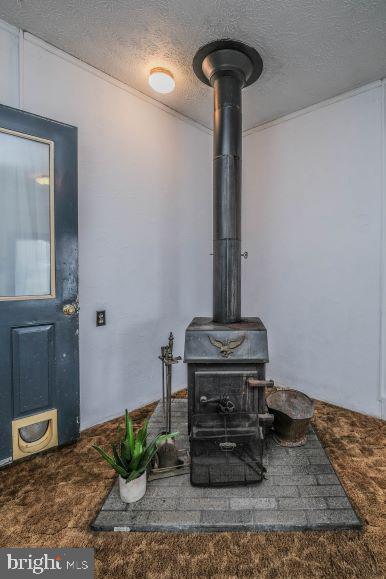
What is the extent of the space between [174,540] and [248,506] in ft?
1.20

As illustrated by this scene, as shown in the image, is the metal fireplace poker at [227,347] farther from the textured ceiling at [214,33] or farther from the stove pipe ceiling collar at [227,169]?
the textured ceiling at [214,33]

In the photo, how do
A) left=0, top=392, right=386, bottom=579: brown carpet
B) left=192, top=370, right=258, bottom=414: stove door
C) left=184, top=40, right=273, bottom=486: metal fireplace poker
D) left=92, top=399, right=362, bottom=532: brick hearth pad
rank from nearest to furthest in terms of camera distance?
left=0, top=392, right=386, bottom=579: brown carpet, left=92, top=399, right=362, bottom=532: brick hearth pad, left=184, top=40, right=273, bottom=486: metal fireplace poker, left=192, top=370, right=258, bottom=414: stove door

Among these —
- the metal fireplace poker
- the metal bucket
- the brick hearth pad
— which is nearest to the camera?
the brick hearth pad

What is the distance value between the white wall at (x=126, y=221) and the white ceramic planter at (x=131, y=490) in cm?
81

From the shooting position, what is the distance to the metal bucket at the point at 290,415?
1833 mm

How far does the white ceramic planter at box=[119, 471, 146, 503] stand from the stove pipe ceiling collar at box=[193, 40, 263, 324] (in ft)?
3.16

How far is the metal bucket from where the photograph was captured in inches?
72.2

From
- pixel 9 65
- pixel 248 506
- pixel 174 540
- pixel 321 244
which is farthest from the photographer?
pixel 321 244

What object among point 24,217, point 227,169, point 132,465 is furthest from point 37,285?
point 227,169

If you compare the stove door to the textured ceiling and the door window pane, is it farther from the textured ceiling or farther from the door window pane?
the textured ceiling

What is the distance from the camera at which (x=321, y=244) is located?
259 centimetres

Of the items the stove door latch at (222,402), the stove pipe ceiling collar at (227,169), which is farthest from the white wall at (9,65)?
the stove door latch at (222,402)

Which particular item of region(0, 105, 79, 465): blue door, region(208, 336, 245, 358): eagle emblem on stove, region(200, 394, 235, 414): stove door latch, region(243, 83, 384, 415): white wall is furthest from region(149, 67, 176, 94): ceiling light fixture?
region(200, 394, 235, 414): stove door latch

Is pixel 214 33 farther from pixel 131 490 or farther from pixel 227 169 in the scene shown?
pixel 131 490
